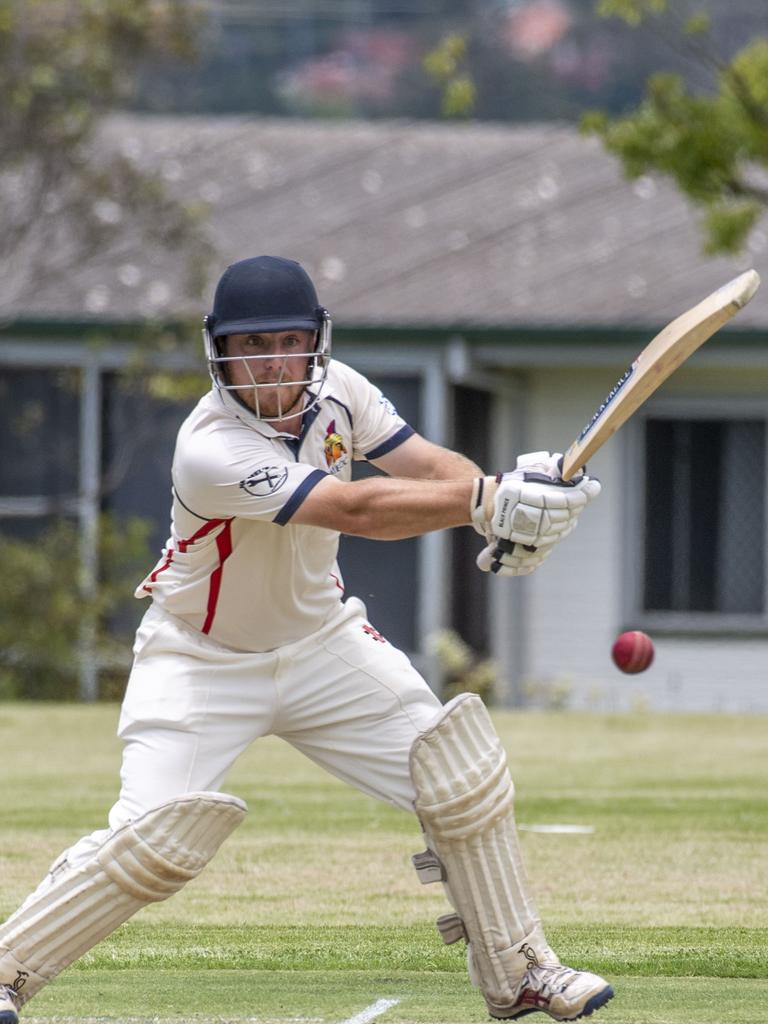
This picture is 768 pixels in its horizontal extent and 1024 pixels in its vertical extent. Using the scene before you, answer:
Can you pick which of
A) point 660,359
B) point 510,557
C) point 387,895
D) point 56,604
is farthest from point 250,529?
point 56,604

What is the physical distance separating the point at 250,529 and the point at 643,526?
10784 millimetres

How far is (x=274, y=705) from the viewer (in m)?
4.87

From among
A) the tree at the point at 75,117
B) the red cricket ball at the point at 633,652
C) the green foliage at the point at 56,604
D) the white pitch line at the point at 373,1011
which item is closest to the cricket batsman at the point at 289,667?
the white pitch line at the point at 373,1011

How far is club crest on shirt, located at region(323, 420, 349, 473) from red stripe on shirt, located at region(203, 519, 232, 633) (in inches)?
12.2

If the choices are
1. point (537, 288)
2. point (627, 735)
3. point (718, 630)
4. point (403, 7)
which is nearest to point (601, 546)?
point (718, 630)

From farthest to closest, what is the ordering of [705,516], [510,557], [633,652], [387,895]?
[705,516] < [633,652] < [387,895] < [510,557]

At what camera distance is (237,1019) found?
480 centimetres

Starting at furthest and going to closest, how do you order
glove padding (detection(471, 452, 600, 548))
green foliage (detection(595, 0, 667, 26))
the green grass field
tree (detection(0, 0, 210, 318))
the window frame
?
the window frame < tree (detection(0, 0, 210, 318)) < green foliage (detection(595, 0, 667, 26)) < the green grass field < glove padding (detection(471, 452, 600, 548))

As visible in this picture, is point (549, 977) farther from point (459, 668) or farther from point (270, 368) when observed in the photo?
point (459, 668)

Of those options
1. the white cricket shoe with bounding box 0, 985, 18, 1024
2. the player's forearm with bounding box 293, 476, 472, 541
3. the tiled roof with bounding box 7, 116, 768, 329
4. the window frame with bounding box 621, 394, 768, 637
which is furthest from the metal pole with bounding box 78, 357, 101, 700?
the player's forearm with bounding box 293, 476, 472, 541

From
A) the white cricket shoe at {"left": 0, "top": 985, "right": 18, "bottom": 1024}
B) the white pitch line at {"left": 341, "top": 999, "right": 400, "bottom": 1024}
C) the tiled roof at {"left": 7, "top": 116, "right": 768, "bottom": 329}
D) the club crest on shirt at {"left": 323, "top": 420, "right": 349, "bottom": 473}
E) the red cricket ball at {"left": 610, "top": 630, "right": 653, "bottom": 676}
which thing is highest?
the tiled roof at {"left": 7, "top": 116, "right": 768, "bottom": 329}

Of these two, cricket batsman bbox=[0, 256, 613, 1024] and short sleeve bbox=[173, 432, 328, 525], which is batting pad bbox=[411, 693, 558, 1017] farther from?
short sleeve bbox=[173, 432, 328, 525]

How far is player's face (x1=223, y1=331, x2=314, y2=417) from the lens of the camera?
4734 millimetres

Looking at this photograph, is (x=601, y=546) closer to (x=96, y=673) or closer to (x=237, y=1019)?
(x=96, y=673)
